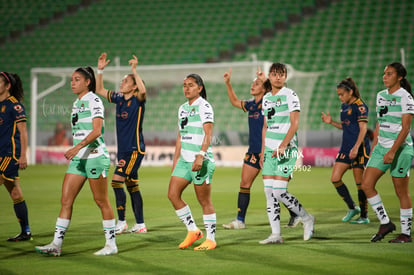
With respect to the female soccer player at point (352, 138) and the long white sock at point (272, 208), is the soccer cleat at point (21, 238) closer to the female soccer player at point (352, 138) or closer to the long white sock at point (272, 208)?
the long white sock at point (272, 208)

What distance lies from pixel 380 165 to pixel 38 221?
5.29 meters

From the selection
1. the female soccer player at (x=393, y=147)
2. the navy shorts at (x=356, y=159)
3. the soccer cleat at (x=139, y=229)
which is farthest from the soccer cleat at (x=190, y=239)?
the navy shorts at (x=356, y=159)

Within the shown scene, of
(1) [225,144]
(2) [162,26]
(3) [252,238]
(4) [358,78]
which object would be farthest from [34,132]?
(3) [252,238]

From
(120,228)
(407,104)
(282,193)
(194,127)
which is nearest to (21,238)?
(120,228)

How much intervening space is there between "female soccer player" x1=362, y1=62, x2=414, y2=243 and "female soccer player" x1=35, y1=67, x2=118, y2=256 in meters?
3.16

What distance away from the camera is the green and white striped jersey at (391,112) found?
22.7ft

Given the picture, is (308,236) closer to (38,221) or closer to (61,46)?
(38,221)

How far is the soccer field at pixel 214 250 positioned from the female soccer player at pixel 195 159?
34 centimetres

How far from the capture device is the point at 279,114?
693 centimetres

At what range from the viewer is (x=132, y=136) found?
8344 millimetres

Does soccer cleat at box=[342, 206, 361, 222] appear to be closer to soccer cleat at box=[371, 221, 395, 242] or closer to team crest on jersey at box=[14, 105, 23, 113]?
soccer cleat at box=[371, 221, 395, 242]

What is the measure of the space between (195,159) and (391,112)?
2.48m

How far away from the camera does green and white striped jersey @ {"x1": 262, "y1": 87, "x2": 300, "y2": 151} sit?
22.6 feet

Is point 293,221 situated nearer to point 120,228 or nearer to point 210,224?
point 210,224
